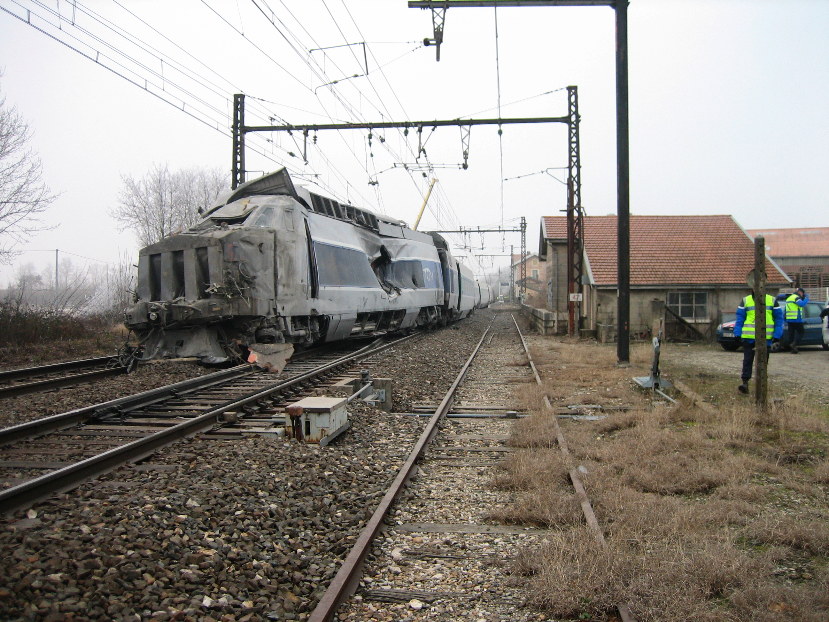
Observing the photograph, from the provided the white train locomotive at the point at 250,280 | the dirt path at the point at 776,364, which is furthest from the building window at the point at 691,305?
the white train locomotive at the point at 250,280

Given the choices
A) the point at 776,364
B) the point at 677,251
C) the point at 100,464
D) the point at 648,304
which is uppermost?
the point at 677,251

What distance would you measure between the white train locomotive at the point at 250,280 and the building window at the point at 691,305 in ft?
44.1

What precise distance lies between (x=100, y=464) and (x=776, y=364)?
13996 millimetres

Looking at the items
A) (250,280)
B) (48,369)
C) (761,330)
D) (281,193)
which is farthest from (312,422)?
(48,369)

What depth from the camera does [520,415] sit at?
815 cm

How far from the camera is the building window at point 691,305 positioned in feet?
73.2

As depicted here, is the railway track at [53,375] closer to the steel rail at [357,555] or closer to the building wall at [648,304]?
the steel rail at [357,555]

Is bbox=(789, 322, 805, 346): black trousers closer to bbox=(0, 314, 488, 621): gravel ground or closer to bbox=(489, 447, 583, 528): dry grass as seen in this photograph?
bbox=(489, 447, 583, 528): dry grass

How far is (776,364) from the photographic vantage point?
45.6 ft

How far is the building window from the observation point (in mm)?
22297

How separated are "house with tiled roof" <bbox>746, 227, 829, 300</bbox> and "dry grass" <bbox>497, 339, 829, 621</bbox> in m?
35.3

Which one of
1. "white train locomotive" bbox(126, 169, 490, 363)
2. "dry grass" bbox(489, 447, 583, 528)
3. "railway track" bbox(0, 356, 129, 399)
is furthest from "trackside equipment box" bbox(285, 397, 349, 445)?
"railway track" bbox(0, 356, 129, 399)

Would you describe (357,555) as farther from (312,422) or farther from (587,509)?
(312,422)

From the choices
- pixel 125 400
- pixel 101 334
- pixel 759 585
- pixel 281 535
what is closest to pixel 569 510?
pixel 759 585
